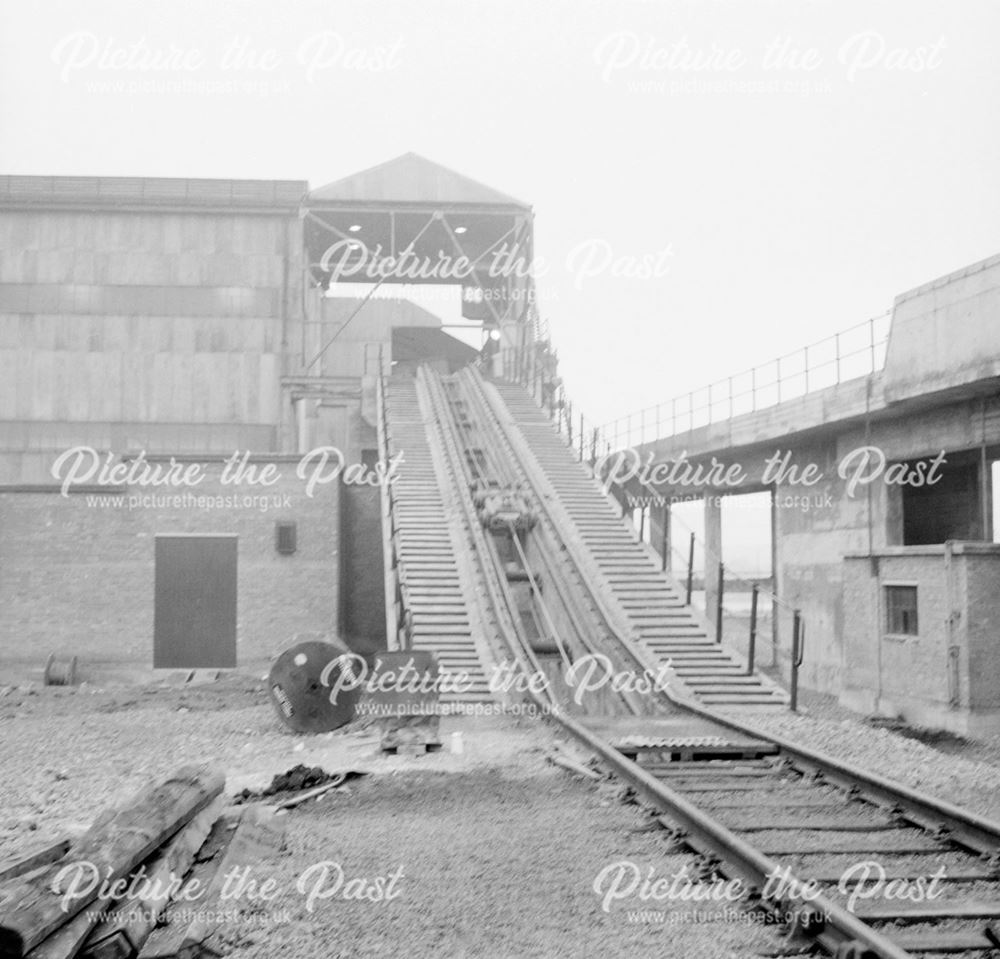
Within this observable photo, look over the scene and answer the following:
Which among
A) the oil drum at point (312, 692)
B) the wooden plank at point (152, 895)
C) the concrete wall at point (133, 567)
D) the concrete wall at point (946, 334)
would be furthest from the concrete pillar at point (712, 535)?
the wooden plank at point (152, 895)

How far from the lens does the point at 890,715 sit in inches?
744

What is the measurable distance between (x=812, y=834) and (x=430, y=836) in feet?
7.87

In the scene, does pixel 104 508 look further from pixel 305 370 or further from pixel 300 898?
pixel 300 898

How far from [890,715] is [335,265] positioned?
903 inches

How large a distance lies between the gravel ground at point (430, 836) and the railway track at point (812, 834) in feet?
0.86

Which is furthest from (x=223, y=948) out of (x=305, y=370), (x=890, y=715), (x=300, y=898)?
(x=305, y=370)

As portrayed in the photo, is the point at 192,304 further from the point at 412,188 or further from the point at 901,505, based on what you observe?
the point at 901,505

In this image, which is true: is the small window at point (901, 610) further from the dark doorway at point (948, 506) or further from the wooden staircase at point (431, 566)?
the wooden staircase at point (431, 566)

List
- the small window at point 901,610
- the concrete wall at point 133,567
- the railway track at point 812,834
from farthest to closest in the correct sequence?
the concrete wall at point 133,567 < the small window at point 901,610 < the railway track at point 812,834

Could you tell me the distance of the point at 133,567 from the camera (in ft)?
68.6

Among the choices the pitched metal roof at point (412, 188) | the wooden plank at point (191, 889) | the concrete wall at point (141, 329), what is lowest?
the wooden plank at point (191, 889)

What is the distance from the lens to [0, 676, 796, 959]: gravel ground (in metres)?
5.18

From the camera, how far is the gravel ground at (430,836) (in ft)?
17.0

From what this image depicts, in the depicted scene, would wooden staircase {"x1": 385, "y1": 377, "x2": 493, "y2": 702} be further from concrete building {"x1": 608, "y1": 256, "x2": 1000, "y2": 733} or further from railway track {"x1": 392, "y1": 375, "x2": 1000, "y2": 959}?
concrete building {"x1": 608, "y1": 256, "x2": 1000, "y2": 733}
